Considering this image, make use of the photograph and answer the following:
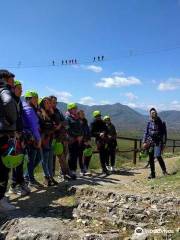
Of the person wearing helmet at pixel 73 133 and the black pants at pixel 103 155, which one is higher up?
the person wearing helmet at pixel 73 133

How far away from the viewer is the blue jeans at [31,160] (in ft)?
32.1

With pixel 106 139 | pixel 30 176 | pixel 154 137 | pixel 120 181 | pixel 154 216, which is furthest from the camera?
pixel 106 139

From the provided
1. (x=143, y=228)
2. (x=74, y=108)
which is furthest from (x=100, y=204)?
(x=74, y=108)

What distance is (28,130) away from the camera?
9.16m

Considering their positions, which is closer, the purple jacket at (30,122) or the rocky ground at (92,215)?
the rocky ground at (92,215)

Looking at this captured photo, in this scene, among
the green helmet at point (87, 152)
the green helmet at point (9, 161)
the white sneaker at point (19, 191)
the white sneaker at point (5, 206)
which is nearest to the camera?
the green helmet at point (9, 161)

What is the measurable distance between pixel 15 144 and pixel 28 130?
145 cm

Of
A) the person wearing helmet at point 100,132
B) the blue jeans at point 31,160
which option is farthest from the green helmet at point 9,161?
the person wearing helmet at point 100,132

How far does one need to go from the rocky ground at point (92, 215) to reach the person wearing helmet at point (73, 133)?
2408 millimetres

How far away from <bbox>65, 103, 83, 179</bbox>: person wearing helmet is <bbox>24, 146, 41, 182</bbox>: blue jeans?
200 cm

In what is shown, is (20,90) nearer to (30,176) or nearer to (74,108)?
(30,176)

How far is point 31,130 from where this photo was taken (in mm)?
9188

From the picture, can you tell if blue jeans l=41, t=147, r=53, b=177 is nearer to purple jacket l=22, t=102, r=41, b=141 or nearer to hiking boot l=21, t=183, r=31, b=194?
hiking boot l=21, t=183, r=31, b=194

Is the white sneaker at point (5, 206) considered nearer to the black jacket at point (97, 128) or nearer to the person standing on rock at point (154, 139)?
the person standing on rock at point (154, 139)
